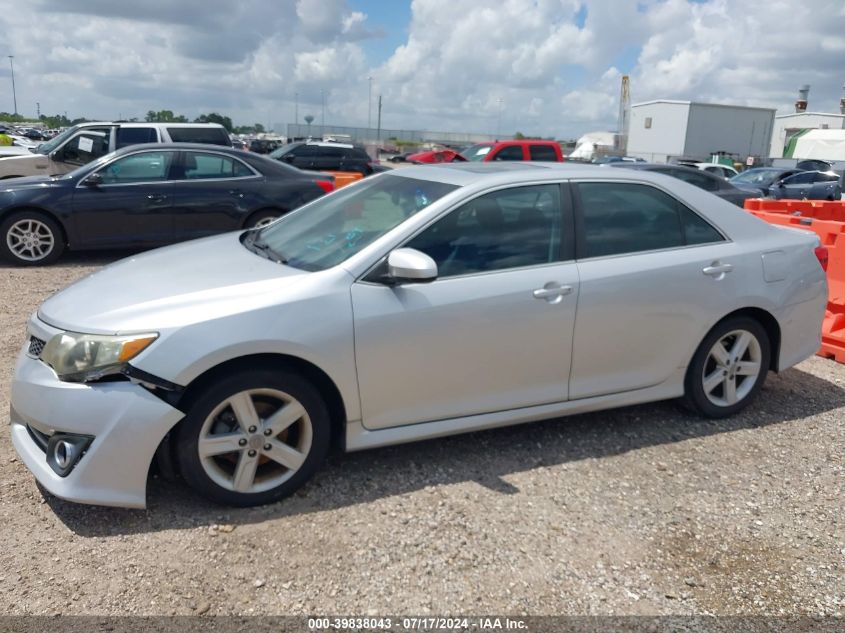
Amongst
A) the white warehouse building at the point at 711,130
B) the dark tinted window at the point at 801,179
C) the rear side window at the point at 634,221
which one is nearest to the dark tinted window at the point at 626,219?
the rear side window at the point at 634,221

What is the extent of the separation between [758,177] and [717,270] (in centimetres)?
1888

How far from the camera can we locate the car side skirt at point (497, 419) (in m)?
3.44

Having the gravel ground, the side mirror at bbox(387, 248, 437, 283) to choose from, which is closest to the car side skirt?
the gravel ground

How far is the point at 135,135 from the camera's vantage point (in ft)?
41.7

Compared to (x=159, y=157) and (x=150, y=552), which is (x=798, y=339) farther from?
(x=159, y=157)

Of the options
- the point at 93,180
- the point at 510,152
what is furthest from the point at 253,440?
the point at 510,152

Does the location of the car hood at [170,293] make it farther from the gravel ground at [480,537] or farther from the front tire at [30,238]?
the front tire at [30,238]

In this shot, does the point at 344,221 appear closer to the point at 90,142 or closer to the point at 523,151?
the point at 90,142

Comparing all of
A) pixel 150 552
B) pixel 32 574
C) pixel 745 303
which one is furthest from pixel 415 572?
pixel 745 303

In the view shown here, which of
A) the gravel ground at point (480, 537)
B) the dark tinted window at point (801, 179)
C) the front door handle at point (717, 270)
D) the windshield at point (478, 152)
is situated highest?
the windshield at point (478, 152)

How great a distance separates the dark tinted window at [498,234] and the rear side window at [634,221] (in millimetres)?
213

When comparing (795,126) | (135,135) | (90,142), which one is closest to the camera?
(90,142)

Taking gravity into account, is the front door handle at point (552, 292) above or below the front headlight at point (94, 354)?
above

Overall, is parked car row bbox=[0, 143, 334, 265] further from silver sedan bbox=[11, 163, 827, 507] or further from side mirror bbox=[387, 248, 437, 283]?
side mirror bbox=[387, 248, 437, 283]
